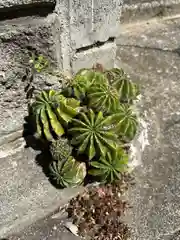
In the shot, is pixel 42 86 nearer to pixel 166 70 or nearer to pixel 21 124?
pixel 21 124

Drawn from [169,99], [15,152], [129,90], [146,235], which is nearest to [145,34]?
[169,99]

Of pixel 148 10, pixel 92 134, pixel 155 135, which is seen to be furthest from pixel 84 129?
pixel 148 10

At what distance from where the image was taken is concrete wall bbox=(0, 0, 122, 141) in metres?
1.93

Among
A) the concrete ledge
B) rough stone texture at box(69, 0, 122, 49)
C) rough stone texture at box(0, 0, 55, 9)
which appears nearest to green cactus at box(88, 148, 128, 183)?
rough stone texture at box(69, 0, 122, 49)

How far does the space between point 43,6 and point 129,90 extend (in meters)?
0.66

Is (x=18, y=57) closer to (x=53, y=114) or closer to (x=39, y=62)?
(x=39, y=62)

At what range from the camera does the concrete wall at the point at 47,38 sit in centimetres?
193

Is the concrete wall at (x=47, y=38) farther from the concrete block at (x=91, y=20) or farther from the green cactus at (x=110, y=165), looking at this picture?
the green cactus at (x=110, y=165)

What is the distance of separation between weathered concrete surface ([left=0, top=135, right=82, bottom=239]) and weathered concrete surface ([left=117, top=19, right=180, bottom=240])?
35cm

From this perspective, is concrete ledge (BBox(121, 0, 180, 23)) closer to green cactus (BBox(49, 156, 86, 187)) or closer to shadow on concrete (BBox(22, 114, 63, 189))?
shadow on concrete (BBox(22, 114, 63, 189))

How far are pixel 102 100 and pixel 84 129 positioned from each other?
0.18 m

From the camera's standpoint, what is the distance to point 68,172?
2.03 meters

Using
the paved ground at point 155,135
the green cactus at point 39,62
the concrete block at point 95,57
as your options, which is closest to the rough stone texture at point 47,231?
the paved ground at point 155,135

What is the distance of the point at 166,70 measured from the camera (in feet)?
9.37
